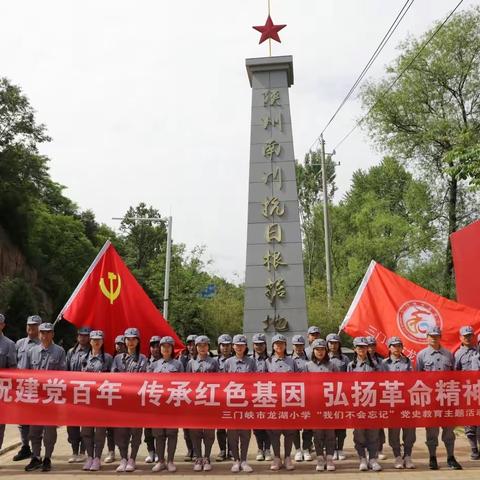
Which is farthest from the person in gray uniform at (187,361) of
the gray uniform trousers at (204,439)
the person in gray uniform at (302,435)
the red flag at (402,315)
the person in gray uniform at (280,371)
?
the red flag at (402,315)

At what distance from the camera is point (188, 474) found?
7195mm

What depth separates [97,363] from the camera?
302 inches

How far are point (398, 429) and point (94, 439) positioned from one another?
3.80 metres

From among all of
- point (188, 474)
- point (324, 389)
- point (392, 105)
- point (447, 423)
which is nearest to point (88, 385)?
point (188, 474)

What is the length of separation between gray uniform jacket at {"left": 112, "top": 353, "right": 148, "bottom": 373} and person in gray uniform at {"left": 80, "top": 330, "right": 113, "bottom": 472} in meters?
0.11

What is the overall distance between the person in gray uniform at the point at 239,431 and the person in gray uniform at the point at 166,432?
670 millimetres

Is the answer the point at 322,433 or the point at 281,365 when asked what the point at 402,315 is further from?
the point at 322,433

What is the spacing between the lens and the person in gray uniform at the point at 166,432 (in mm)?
7391

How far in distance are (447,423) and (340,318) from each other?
19.3 m

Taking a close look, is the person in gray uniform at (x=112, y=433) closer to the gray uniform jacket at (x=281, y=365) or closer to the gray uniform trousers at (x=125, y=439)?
the gray uniform trousers at (x=125, y=439)

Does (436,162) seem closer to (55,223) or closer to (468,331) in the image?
(468,331)

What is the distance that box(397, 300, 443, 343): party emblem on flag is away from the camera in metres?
7.86

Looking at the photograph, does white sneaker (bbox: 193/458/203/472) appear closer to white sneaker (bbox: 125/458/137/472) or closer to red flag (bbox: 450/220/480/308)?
white sneaker (bbox: 125/458/137/472)

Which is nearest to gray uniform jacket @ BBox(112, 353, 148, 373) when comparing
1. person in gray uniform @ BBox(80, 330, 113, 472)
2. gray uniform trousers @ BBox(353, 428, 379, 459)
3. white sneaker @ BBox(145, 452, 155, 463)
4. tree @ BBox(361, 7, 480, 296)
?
person in gray uniform @ BBox(80, 330, 113, 472)
